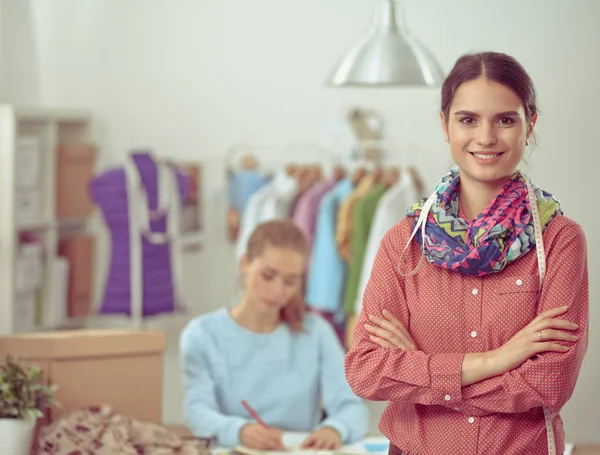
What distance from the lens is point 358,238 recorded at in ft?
13.9

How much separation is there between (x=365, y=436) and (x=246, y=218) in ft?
5.74

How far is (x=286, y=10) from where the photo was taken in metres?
5.12

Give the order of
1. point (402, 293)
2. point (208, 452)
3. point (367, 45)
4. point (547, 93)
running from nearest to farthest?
point (402, 293) → point (208, 452) → point (367, 45) → point (547, 93)

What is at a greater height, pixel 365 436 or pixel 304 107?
pixel 304 107

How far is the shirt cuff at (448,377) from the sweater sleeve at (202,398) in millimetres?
1131

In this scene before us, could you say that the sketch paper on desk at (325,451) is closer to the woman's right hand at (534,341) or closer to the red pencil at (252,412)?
Answer: the red pencil at (252,412)

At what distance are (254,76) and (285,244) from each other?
92.1 inches

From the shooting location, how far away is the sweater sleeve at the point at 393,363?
5.22 ft

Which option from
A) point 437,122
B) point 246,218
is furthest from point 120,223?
point 437,122

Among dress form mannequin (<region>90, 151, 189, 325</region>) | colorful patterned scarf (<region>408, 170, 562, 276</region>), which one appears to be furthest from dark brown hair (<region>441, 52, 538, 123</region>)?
dress form mannequin (<region>90, 151, 189, 325</region>)

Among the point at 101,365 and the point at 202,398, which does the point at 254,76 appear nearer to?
the point at 202,398

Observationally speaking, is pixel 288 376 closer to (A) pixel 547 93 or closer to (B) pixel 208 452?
(B) pixel 208 452

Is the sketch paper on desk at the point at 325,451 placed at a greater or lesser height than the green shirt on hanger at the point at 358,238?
lesser

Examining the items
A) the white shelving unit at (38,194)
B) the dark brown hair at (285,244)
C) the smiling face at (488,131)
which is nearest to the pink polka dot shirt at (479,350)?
the smiling face at (488,131)
